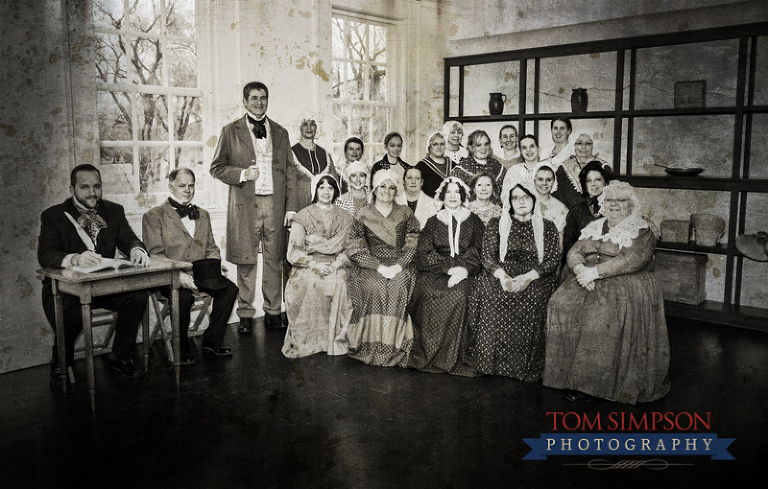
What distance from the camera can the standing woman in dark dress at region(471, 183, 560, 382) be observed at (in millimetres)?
4121

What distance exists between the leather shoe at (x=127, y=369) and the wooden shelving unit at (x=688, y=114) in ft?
11.2

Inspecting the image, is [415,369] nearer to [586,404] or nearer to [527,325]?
[527,325]

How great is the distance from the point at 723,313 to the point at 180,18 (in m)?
4.75

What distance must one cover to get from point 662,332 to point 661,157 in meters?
2.42

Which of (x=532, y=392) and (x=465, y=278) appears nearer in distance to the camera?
(x=532, y=392)

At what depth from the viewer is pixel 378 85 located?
222 inches

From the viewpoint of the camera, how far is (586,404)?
3.75 m

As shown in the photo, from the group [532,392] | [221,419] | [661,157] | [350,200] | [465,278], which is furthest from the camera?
[661,157]

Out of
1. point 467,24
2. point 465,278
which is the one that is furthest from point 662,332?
point 467,24

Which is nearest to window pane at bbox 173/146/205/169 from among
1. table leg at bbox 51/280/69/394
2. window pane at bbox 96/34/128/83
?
window pane at bbox 96/34/128/83

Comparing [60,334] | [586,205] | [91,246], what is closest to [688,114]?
[586,205]

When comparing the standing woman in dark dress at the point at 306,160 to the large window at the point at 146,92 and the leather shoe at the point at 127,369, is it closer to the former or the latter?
the large window at the point at 146,92

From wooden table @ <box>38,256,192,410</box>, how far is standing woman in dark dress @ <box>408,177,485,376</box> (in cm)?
155

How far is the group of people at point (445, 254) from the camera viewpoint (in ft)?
12.6
